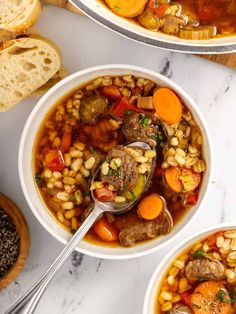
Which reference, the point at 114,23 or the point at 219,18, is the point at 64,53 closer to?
the point at 114,23

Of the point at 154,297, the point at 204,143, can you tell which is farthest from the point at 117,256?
the point at 204,143

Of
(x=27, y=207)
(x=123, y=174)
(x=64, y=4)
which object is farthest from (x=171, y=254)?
(x=64, y=4)

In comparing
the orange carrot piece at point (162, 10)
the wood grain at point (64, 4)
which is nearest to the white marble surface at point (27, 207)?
the wood grain at point (64, 4)

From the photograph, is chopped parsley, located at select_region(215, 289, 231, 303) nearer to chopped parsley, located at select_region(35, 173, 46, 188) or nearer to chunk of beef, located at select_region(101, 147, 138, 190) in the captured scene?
chunk of beef, located at select_region(101, 147, 138, 190)

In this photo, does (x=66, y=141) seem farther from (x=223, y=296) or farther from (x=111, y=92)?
(x=223, y=296)

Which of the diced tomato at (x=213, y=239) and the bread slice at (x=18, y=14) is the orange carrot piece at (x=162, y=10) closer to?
the bread slice at (x=18, y=14)

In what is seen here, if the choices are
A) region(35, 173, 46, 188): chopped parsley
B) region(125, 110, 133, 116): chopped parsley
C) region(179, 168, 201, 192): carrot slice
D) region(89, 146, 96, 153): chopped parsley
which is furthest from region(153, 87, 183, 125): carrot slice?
region(35, 173, 46, 188): chopped parsley
